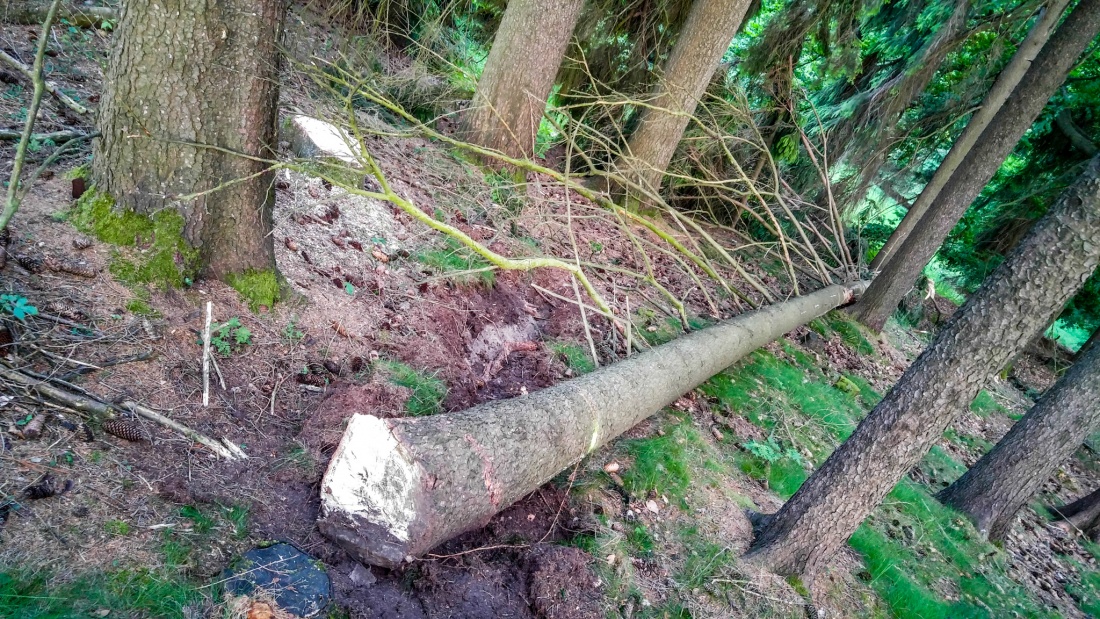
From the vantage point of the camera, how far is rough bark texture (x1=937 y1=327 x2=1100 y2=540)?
5035mm

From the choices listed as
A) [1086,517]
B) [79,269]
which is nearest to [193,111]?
[79,269]

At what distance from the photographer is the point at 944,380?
9.39 feet

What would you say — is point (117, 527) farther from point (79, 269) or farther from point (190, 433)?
point (79, 269)

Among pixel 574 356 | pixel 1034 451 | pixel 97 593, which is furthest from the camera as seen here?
pixel 1034 451

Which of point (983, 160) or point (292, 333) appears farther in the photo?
point (983, 160)

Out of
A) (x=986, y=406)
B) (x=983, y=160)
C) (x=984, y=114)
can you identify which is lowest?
(x=986, y=406)

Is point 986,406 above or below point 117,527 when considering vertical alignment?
above

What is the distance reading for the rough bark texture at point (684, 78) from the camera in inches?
258

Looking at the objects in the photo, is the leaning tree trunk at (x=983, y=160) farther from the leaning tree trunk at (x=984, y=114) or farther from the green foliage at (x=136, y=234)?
the green foliage at (x=136, y=234)

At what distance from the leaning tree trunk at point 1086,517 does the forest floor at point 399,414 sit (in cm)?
45

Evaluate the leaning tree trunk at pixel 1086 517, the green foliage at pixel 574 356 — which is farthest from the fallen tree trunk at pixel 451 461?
the leaning tree trunk at pixel 1086 517

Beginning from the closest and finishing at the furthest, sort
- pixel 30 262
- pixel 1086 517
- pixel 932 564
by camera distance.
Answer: pixel 30 262 < pixel 932 564 < pixel 1086 517

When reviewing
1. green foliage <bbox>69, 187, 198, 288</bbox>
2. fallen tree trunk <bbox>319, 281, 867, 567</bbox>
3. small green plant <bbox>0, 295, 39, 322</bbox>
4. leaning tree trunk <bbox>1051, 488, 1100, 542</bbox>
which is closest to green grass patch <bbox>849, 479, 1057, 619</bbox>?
fallen tree trunk <bbox>319, 281, 867, 567</bbox>

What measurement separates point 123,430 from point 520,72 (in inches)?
197
